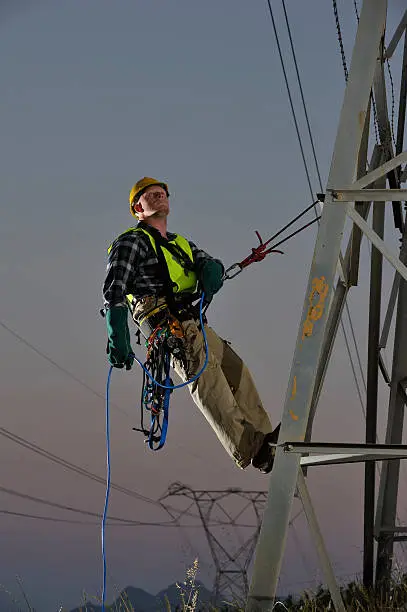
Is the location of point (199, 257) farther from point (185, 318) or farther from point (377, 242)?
point (377, 242)

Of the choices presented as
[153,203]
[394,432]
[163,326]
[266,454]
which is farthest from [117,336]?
[394,432]

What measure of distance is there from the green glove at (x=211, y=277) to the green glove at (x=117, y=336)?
0.78 metres

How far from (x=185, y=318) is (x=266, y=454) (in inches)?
52.0

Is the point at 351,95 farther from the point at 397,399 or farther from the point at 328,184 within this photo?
the point at 397,399

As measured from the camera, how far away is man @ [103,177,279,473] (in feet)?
23.9

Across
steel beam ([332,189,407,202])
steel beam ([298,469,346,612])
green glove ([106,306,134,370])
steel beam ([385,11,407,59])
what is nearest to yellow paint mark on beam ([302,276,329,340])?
steel beam ([332,189,407,202])

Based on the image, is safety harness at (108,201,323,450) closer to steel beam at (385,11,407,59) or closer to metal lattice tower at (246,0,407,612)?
metal lattice tower at (246,0,407,612)

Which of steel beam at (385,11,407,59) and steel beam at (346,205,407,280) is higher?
steel beam at (385,11,407,59)

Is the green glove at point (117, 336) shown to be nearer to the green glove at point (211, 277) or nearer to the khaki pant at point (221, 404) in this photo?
the khaki pant at point (221, 404)

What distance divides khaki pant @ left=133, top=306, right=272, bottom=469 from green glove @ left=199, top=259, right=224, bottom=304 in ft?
0.98

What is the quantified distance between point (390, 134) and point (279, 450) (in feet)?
14.6

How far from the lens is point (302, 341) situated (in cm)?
663

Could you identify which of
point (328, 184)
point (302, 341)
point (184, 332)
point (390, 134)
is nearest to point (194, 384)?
point (184, 332)

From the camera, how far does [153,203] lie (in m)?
7.91
